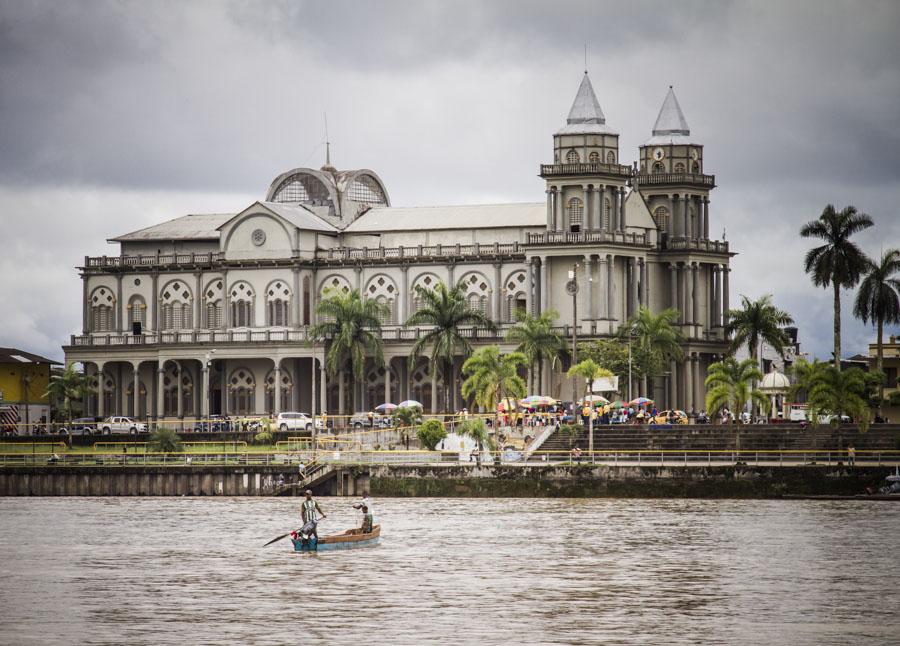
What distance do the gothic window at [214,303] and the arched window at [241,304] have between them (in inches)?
38.1

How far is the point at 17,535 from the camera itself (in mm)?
71562

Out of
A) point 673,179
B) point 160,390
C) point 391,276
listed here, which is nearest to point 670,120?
point 673,179

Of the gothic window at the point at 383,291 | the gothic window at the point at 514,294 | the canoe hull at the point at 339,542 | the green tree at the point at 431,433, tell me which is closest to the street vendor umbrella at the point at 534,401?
the green tree at the point at 431,433

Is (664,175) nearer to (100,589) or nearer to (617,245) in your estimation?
(617,245)

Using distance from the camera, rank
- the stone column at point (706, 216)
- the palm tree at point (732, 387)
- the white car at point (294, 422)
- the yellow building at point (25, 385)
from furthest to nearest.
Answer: the yellow building at point (25, 385), the stone column at point (706, 216), the white car at point (294, 422), the palm tree at point (732, 387)

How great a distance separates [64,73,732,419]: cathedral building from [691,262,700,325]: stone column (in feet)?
0.46

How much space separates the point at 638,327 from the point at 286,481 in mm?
32145

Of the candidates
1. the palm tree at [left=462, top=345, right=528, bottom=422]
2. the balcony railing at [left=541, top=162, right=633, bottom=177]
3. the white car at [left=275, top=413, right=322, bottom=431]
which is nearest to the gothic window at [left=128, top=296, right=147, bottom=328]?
the white car at [left=275, top=413, right=322, bottom=431]

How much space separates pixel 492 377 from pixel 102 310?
4043 centimetres

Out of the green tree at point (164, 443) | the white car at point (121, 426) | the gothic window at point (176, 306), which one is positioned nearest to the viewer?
the green tree at point (164, 443)

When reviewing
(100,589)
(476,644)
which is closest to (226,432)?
(100,589)

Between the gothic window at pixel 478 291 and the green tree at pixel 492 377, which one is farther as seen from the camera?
the gothic window at pixel 478 291

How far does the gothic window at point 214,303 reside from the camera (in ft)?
425

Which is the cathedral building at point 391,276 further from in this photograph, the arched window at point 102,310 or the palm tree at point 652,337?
the palm tree at point 652,337
